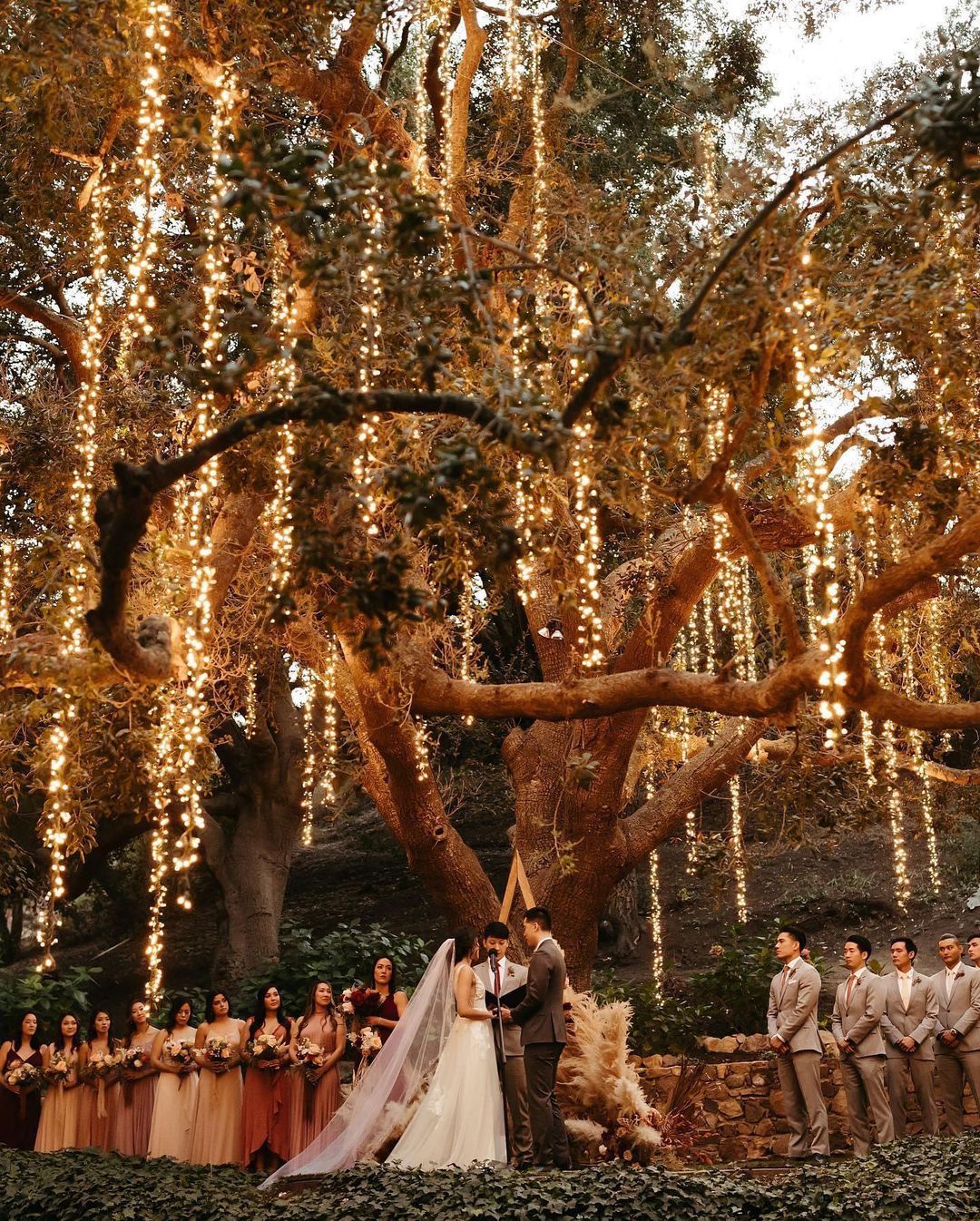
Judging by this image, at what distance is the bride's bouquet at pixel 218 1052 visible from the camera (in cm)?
824

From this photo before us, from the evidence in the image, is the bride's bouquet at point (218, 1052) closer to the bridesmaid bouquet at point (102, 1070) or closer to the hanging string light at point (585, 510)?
the bridesmaid bouquet at point (102, 1070)

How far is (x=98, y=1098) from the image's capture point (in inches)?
355

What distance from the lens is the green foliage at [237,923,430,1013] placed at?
1208 centimetres

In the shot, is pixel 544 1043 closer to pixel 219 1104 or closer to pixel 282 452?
pixel 219 1104

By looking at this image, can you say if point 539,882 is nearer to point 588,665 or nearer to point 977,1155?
point 588,665

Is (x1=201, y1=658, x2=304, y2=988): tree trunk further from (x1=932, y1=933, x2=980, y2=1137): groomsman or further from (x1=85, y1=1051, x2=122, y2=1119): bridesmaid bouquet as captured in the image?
(x1=932, y1=933, x2=980, y2=1137): groomsman

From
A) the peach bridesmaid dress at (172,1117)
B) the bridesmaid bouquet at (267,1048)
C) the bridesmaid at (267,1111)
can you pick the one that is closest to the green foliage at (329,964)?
the peach bridesmaid dress at (172,1117)

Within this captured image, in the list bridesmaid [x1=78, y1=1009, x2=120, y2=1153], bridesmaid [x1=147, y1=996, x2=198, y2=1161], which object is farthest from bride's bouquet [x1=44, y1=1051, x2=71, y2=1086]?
bridesmaid [x1=147, y1=996, x2=198, y2=1161]

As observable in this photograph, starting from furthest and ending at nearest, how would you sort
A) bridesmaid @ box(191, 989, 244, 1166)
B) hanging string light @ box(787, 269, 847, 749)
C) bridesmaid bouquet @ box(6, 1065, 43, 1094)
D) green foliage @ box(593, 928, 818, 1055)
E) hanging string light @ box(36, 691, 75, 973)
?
green foliage @ box(593, 928, 818, 1055)
bridesmaid bouquet @ box(6, 1065, 43, 1094)
bridesmaid @ box(191, 989, 244, 1166)
hanging string light @ box(36, 691, 75, 973)
hanging string light @ box(787, 269, 847, 749)

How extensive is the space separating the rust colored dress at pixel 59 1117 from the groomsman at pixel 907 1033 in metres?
5.51

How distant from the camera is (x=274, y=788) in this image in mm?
14508

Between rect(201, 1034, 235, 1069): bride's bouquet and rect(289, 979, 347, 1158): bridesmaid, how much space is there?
471 millimetres

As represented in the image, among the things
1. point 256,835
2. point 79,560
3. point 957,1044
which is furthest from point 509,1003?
point 256,835

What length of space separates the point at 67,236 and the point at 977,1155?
8862 millimetres
